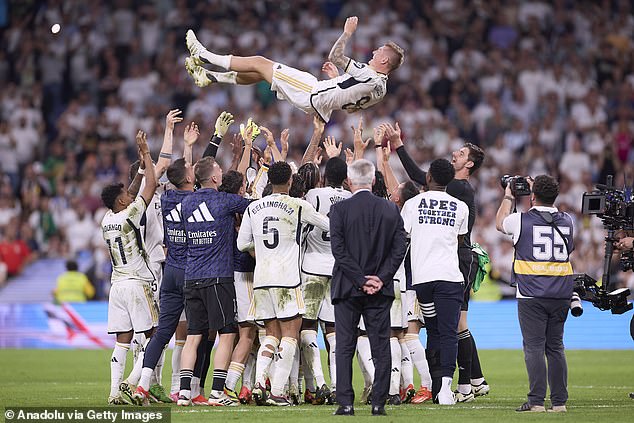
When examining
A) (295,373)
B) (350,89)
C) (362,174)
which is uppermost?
(350,89)

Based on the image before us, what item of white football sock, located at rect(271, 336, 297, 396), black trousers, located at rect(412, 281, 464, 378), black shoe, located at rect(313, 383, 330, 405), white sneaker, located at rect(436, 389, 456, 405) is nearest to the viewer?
white football sock, located at rect(271, 336, 297, 396)

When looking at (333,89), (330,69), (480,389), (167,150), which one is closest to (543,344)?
(480,389)

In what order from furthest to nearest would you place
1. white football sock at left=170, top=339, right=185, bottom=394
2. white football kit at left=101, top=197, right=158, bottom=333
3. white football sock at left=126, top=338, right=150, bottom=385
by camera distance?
white football sock at left=170, top=339, right=185, bottom=394 → white football kit at left=101, top=197, right=158, bottom=333 → white football sock at left=126, top=338, right=150, bottom=385

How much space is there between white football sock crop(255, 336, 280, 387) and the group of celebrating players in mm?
11

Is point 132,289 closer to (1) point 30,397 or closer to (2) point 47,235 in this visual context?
(1) point 30,397

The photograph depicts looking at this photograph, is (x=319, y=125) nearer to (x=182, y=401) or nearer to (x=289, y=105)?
(x=182, y=401)

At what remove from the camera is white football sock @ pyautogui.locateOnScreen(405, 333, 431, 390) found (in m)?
13.1

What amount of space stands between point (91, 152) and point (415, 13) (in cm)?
938

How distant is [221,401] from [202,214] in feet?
6.85

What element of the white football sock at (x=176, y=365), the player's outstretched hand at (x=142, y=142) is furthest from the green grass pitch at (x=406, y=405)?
the player's outstretched hand at (x=142, y=142)

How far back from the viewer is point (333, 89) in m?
13.4

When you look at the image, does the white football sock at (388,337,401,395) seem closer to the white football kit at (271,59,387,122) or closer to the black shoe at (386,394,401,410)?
the black shoe at (386,394,401,410)

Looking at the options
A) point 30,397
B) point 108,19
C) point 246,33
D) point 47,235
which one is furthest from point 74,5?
point 30,397

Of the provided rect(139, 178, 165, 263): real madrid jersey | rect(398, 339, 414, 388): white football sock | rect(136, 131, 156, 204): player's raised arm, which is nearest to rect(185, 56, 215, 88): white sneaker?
rect(136, 131, 156, 204): player's raised arm
